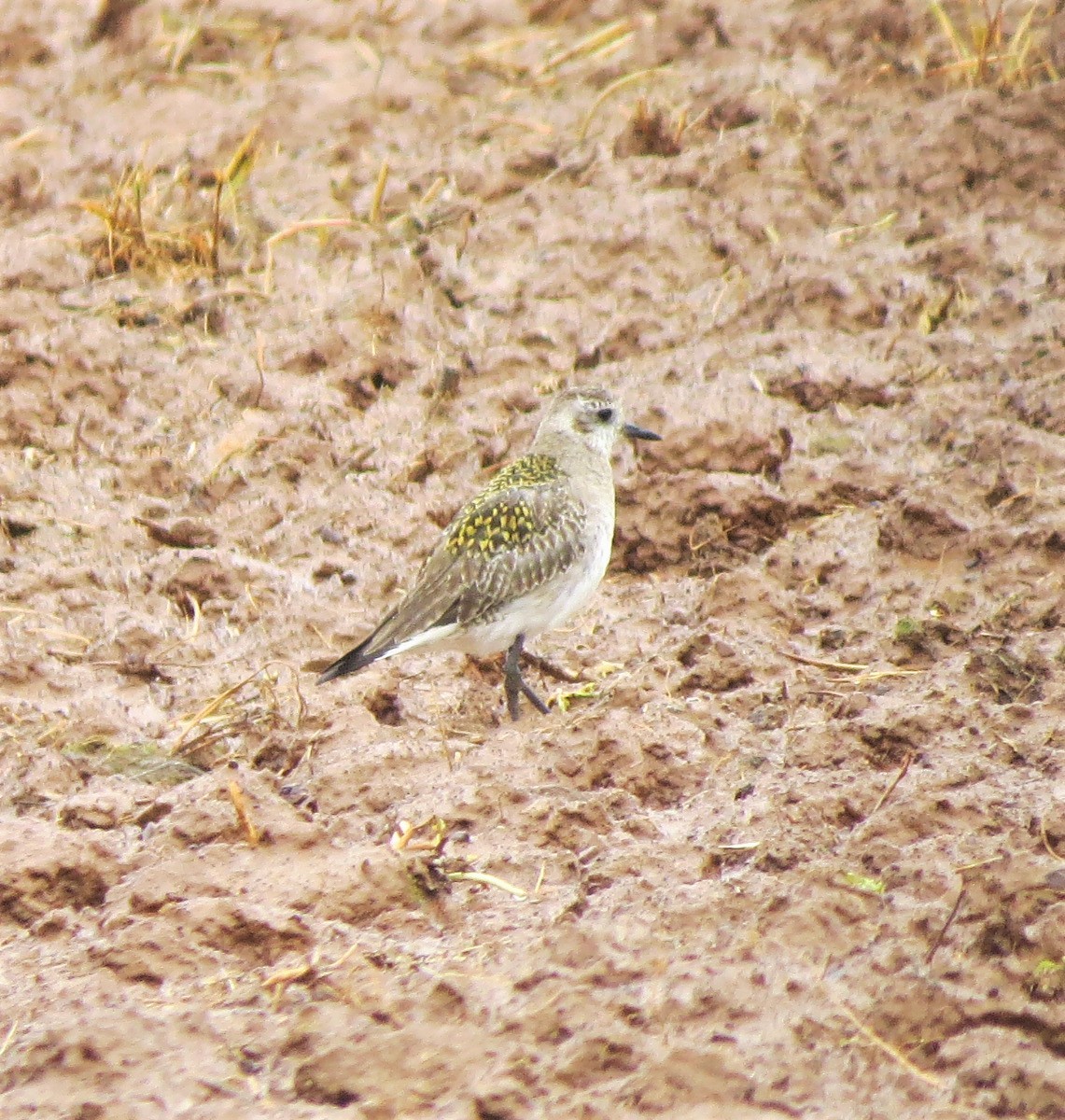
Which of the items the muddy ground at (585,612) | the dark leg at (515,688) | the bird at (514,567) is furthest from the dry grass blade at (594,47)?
the dark leg at (515,688)

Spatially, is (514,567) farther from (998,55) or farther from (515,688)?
(998,55)

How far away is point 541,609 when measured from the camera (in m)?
7.12

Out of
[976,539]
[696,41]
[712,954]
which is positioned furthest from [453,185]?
[712,954]

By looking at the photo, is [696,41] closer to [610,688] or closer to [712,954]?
[610,688]

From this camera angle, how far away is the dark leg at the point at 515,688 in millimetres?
6832

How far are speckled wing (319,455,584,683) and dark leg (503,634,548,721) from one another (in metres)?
0.18

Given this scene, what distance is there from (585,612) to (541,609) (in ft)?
1.66

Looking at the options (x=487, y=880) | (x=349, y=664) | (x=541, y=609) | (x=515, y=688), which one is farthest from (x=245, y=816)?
(x=541, y=609)

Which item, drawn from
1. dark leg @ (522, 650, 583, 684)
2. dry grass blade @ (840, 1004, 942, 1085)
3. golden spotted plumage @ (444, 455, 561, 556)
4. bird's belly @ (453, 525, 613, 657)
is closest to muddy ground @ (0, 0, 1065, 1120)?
dry grass blade @ (840, 1004, 942, 1085)

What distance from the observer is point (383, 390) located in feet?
28.3

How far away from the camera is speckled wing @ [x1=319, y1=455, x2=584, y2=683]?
6.93m

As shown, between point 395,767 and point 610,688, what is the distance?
1.11 meters

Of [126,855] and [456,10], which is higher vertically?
[456,10]

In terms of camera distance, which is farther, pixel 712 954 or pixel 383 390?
pixel 383 390
